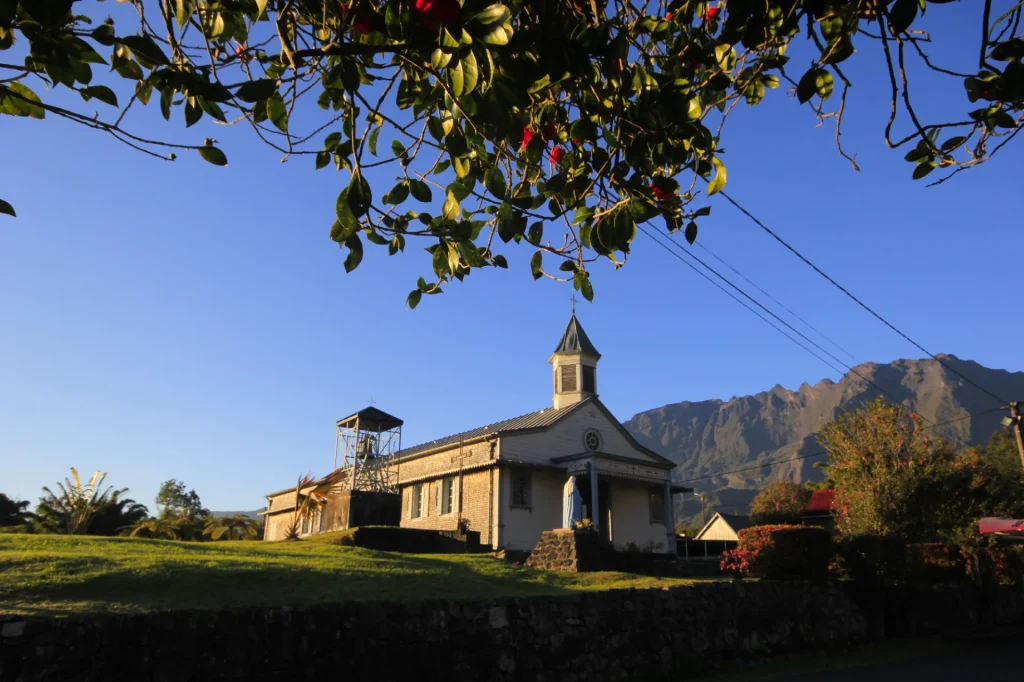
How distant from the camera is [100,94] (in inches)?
138

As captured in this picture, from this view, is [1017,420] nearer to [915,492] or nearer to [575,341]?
[915,492]

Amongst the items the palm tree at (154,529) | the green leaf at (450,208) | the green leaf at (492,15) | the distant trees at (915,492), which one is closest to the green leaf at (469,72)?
the green leaf at (492,15)

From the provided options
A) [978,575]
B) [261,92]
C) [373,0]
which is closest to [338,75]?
[373,0]

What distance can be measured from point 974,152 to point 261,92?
478 centimetres

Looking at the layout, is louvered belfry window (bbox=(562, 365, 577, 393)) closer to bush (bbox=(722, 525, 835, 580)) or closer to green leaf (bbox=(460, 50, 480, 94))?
bush (bbox=(722, 525, 835, 580))

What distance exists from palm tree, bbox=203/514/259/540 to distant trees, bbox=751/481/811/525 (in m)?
33.8

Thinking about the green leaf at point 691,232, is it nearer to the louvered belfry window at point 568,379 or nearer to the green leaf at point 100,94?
the green leaf at point 100,94

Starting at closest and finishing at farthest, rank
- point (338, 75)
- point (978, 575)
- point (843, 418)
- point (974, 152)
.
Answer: point (338, 75) → point (974, 152) → point (978, 575) → point (843, 418)

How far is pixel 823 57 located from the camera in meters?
4.36

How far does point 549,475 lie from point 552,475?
0.15m

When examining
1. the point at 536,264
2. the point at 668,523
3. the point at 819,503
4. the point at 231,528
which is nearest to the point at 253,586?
the point at 536,264

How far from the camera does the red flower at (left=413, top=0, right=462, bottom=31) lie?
3.04 metres

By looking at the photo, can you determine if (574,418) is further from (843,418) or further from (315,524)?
(315,524)

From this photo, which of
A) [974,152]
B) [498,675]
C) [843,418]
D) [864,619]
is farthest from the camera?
[843,418]
